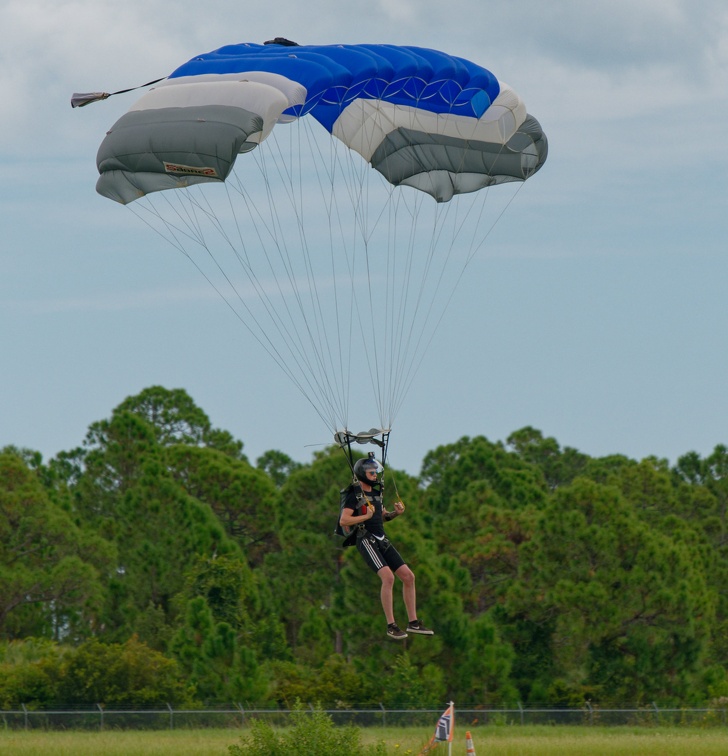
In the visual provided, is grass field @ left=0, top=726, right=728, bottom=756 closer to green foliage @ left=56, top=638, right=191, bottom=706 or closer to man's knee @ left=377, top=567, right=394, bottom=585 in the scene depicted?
green foliage @ left=56, top=638, right=191, bottom=706

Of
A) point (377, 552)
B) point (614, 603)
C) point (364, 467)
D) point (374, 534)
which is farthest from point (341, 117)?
point (614, 603)

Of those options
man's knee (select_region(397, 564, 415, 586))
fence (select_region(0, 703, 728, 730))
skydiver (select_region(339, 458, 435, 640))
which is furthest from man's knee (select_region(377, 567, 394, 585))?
fence (select_region(0, 703, 728, 730))

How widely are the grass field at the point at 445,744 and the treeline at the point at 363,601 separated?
4.25 meters

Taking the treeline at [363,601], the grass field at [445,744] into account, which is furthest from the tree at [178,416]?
the grass field at [445,744]

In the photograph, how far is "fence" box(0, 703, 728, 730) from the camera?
29938 mm

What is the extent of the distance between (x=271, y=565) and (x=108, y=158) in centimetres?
3288

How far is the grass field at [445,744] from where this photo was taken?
84.6 feet

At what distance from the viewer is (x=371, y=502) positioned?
1669cm

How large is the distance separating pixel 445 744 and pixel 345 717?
6.60 m

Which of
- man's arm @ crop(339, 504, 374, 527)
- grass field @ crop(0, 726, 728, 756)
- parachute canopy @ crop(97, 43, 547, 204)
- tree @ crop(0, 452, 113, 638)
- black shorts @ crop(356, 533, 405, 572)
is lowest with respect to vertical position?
grass field @ crop(0, 726, 728, 756)

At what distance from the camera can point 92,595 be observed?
43.5m

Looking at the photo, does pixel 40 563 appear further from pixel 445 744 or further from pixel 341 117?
pixel 341 117

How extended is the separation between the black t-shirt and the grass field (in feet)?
28.4

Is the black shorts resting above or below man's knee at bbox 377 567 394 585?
above
